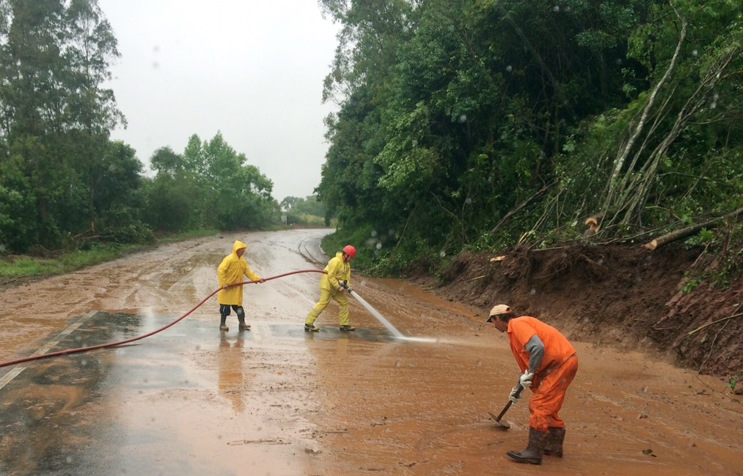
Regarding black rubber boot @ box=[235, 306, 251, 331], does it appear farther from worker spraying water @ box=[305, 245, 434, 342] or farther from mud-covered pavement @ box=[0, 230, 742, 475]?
worker spraying water @ box=[305, 245, 434, 342]

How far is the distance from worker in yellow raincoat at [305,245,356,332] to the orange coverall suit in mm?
5832

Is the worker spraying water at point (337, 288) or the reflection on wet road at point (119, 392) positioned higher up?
the worker spraying water at point (337, 288)

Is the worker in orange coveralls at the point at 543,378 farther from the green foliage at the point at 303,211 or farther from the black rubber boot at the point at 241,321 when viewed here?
the green foliage at the point at 303,211

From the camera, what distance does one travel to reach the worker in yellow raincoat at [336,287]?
35.9ft

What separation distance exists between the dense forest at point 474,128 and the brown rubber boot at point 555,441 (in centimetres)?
532

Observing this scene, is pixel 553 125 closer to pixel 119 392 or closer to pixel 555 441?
pixel 555 441

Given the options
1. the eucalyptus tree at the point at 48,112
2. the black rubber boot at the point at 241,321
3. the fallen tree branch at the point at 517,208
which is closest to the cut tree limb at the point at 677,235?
the fallen tree branch at the point at 517,208

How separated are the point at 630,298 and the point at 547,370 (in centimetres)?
609

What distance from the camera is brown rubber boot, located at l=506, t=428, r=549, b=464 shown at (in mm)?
5051

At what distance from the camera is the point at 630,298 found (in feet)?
34.5

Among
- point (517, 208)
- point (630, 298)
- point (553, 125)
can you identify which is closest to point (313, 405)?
point (630, 298)

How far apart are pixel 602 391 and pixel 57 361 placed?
712 centimetres

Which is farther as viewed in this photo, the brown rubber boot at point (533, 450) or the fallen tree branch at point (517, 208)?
the fallen tree branch at point (517, 208)

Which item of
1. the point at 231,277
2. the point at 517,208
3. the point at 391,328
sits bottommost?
the point at 391,328
